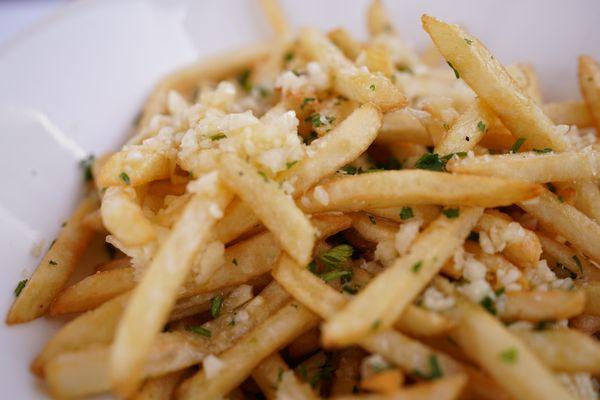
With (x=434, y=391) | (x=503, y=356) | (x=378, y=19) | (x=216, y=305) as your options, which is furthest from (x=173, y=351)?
(x=378, y=19)

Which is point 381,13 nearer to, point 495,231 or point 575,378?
point 495,231

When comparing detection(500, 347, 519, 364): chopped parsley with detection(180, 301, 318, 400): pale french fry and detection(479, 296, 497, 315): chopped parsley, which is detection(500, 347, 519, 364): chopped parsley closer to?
detection(479, 296, 497, 315): chopped parsley

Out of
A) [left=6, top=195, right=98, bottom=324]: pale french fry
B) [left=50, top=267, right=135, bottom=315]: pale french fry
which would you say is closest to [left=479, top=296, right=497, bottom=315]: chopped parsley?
[left=50, top=267, right=135, bottom=315]: pale french fry

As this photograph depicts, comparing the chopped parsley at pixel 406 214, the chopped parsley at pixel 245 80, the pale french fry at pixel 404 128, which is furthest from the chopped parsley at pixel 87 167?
the chopped parsley at pixel 406 214

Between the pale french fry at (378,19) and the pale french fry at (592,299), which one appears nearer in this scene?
the pale french fry at (592,299)

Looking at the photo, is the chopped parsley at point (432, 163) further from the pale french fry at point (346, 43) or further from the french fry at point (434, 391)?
the pale french fry at point (346, 43)

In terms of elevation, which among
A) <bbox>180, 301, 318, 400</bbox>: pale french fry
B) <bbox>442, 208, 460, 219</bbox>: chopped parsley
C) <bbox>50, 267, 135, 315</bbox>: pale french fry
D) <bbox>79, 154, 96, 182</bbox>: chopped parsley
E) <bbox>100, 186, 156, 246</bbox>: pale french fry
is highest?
<bbox>100, 186, 156, 246</bbox>: pale french fry
